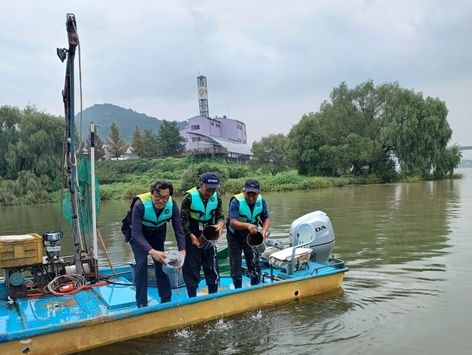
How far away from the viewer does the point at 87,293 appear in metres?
6.74

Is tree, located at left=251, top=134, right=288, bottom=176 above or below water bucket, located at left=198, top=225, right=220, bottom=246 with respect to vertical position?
above

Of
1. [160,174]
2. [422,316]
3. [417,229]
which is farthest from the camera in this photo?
[160,174]

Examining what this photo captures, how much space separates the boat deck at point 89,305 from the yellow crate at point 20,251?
1.75 feet

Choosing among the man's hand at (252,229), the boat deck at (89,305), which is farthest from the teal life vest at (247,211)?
the boat deck at (89,305)

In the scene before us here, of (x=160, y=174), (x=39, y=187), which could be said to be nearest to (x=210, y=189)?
(x=39, y=187)

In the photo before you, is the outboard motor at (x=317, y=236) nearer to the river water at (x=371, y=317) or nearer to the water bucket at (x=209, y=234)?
the river water at (x=371, y=317)

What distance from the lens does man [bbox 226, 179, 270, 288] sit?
252 inches

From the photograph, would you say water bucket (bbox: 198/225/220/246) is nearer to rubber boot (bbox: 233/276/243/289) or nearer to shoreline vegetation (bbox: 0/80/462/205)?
rubber boot (bbox: 233/276/243/289)

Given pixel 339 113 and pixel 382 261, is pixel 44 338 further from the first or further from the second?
pixel 339 113

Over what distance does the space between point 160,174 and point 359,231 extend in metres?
45.1

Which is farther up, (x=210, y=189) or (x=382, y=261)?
(x=210, y=189)

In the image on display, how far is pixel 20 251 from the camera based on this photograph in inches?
249

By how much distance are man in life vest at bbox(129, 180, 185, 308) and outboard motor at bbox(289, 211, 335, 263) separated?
9.31 ft

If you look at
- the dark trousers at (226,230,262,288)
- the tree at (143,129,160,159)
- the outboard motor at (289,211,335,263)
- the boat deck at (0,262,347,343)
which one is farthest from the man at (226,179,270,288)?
the tree at (143,129,160,159)
